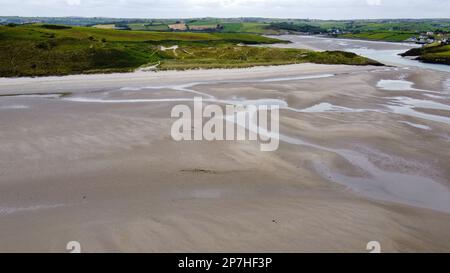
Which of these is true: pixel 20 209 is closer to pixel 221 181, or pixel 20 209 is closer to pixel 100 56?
pixel 221 181

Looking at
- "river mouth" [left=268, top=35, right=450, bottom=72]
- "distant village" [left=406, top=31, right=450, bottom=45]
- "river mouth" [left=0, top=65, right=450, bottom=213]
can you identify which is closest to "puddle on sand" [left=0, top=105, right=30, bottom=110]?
"river mouth" [left=0, top=65, right=450, bottom=213]

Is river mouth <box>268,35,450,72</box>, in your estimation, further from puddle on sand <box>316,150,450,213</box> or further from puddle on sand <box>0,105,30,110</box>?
puddle on sand <box>0,105,30,110</box>

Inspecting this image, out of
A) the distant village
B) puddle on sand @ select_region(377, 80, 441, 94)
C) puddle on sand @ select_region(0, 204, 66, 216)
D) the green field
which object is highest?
the distant village

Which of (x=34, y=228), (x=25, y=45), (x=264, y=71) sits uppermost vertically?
(x=25, y=45)

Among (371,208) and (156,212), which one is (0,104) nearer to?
(156,212)

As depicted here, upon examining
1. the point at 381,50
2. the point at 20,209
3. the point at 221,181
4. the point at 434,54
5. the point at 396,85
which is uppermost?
the point at 381,50

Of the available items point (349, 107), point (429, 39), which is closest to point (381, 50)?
Result: point (429, 39)

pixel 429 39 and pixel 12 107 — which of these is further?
pixel 429 39
